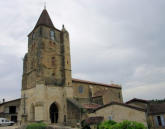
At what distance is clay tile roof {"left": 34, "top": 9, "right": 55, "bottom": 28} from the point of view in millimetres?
33447

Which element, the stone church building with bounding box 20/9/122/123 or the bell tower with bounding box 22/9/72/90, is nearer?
the stone church building with bounding box 20/9/122/123

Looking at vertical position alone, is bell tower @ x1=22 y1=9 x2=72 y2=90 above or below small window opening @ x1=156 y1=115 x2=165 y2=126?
above

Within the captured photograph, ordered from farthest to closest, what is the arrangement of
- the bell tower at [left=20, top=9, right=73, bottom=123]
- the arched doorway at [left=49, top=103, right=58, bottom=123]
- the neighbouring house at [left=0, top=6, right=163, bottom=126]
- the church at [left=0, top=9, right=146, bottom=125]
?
1. the arched doorway at [left=49, top=103, right=58, bottom=123]
2. the bell tower at [left=20, top=9, right=73, bottom=123]
3. the church at [left=0, top=9, right=146, bottom=125]
4. the neighbouring house at [left=0, top=6, right=163, bottom=126]

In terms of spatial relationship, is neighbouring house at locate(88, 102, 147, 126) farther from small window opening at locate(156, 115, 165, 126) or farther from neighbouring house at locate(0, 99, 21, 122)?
neighbouring house at locate(0, 99, 21, 122)

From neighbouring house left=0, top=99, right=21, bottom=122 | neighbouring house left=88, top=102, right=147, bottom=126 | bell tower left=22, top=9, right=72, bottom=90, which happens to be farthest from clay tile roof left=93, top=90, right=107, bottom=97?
neighbouring house left=0, top=99, right=21, bottom=122

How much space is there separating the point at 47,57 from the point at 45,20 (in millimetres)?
8795

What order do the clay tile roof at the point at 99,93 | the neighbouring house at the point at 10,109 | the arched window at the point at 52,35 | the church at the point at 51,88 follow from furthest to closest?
the neighbouring house at the point at 10,109
the clay tile roof at the point at 99,93
the arched window at the point at 52,35
the church at the point at 51,88

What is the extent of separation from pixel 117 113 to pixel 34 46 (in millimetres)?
21198

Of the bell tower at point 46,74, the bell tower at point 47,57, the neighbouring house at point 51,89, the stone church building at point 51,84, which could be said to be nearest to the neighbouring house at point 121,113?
the neighbouring house at point 51,89

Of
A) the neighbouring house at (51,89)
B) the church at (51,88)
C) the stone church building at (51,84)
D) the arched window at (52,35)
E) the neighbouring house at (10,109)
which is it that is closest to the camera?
the neighbouring house at (51,89)

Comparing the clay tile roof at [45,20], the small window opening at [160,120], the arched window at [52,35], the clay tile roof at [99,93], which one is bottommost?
the small window opening at [160,120]

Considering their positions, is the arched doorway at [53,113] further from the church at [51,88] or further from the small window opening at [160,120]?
the small window opening at [160,120]

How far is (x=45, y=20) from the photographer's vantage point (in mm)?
34656

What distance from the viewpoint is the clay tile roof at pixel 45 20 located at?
110ft
